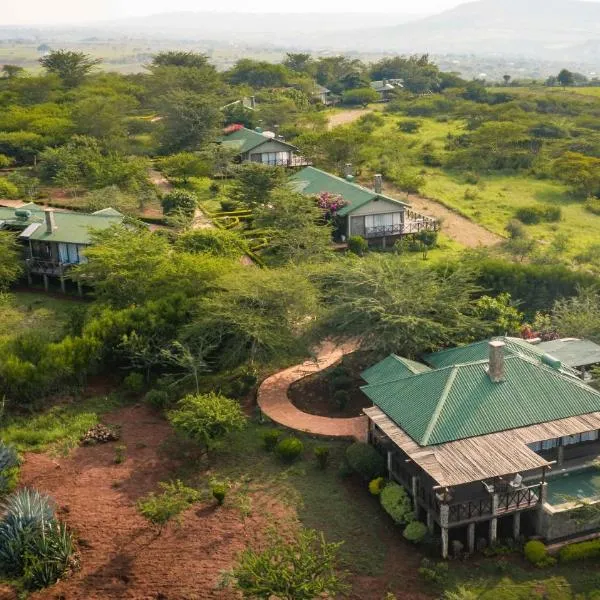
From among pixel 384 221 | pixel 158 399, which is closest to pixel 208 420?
pixel 158 399

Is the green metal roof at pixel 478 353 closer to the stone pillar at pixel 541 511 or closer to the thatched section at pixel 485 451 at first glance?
the thatched section at pixel 485 451

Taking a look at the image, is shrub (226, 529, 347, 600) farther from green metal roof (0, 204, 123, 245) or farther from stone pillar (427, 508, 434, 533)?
green metal roof (0, 204, 123, 245)

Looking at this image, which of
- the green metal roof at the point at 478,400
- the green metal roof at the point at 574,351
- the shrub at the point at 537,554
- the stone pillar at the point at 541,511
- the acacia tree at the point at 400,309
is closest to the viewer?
the shrub at the point at 537,554

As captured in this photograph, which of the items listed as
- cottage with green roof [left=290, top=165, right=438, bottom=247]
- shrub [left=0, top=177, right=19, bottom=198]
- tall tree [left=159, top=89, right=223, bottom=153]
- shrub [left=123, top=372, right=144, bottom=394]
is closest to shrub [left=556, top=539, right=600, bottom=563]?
shrub [left=123, top=372, right=144, bottom=394]

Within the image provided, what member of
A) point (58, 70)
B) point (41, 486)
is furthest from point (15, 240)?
point (58, 70)

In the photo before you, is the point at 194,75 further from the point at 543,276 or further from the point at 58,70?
the point at 543,276

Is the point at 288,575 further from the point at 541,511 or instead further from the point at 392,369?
the point at 392,369

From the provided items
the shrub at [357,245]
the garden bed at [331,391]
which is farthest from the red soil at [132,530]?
the shrub at [357,245]
